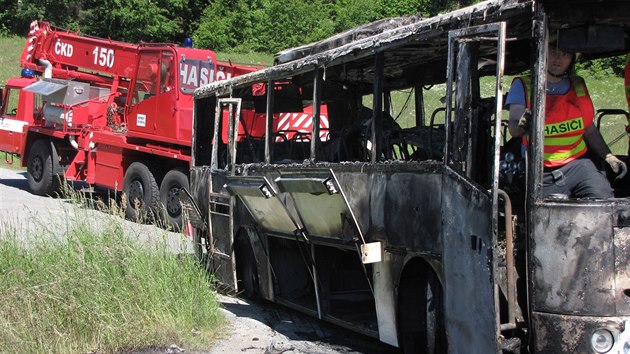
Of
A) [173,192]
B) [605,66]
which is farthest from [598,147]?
[173,192]

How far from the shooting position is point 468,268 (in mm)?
5188

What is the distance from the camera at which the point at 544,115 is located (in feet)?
15.9

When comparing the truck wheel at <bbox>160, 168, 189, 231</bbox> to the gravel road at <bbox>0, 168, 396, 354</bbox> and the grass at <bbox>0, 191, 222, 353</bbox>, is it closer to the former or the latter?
the gravel road at <bbox>0, 168, 396, 354</bbox>

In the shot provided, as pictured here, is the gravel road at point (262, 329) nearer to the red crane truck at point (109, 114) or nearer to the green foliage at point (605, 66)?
the green foliage at point (605, 66)

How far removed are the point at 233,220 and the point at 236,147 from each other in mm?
820

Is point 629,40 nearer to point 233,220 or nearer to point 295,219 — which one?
point 295,219

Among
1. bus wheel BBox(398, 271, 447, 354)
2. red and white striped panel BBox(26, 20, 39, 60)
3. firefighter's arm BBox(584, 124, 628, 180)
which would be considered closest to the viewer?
firefighter's arm BBox(584, 124, 628, 180)

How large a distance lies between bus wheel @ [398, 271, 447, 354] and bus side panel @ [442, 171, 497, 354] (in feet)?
1.09

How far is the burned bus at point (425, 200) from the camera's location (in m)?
4.75

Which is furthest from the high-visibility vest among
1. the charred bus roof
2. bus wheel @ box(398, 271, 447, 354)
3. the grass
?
the grass

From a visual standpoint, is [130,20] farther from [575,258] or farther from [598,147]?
[575,258]

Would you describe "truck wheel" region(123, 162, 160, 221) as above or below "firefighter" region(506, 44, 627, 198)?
below

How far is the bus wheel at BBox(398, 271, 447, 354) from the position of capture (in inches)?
232

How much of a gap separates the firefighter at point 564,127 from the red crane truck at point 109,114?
8520 mm
